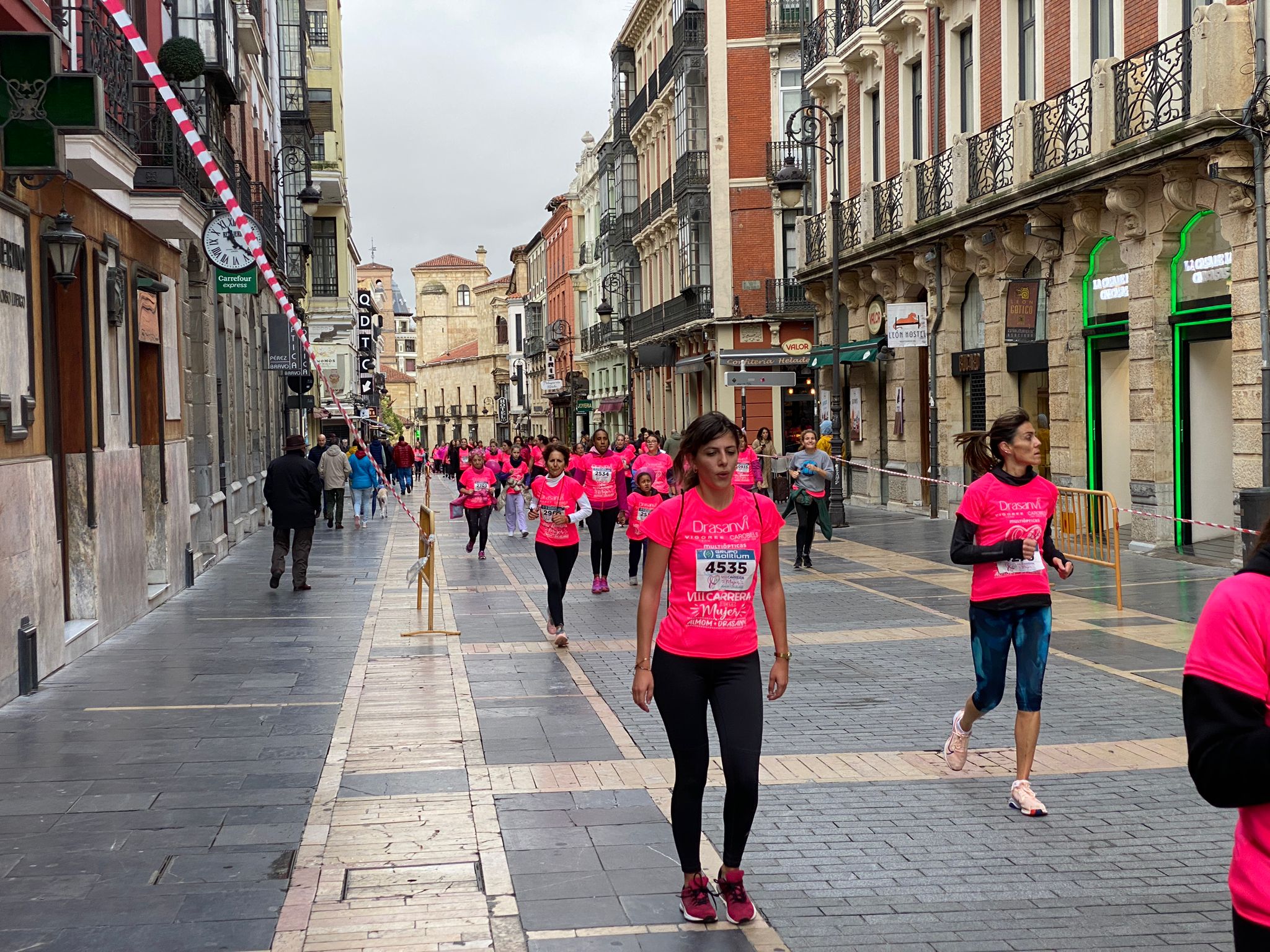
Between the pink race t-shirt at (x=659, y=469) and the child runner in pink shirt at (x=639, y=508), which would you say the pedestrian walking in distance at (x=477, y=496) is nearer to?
the pink race t-shirt at (x=659, y=469)

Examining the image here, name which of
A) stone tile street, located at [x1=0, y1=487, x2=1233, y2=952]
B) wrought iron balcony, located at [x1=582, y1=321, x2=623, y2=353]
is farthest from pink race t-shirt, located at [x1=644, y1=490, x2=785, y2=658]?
wrought iron balcony, located at [x1=582, y1=321, x2=623, y2=353]

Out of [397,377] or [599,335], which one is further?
[397,377]

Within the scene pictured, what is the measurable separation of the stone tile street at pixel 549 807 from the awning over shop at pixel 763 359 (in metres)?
30.2

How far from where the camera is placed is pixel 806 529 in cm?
1819

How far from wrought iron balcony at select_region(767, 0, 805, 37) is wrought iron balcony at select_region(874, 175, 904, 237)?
1571 centimetres

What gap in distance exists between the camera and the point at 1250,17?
1588 cm

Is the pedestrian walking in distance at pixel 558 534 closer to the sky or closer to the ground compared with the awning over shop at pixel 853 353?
closer to the ground

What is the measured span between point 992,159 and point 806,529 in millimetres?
8466

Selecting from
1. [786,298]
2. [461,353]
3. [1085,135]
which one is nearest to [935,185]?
[1085,135]

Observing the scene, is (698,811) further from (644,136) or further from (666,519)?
(644,136)

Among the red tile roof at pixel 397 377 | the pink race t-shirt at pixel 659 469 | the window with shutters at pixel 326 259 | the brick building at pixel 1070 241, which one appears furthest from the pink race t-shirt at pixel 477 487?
the red tile roof at pixel 397 377

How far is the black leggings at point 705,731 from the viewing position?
5.18 meters

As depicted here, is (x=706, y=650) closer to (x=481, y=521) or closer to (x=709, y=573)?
(x=709, y=573)

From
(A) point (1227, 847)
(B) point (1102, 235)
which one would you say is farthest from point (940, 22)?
(A) point (1227, 847)
